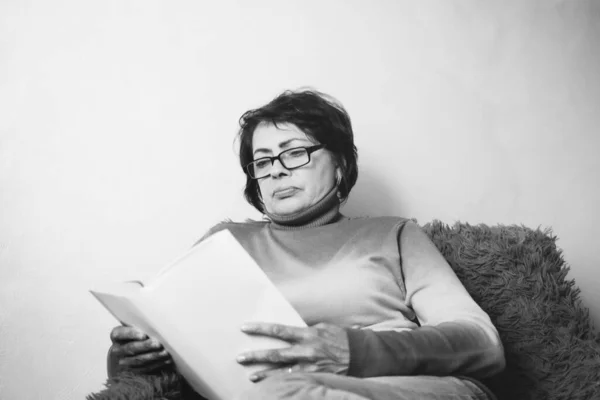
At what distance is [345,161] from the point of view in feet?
3.50

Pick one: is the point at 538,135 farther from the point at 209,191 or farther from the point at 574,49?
the point at 209,191

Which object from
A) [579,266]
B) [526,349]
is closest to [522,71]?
[579,266]

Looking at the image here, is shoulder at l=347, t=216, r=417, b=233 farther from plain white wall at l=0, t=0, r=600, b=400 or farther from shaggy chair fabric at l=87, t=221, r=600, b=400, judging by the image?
plain white wall at l=0, t=0, r=600, b=400

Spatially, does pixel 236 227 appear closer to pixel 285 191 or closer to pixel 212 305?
pixel 285 191

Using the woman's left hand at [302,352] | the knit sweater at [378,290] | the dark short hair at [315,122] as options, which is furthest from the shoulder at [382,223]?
the woman's left hand at [302,352]

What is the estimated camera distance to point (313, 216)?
98 centimetres

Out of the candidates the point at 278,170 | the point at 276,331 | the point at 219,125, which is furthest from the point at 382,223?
the point at 219,125

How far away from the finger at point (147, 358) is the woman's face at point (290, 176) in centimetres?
38

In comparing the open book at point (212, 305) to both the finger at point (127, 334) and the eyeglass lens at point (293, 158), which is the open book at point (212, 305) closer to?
the finger at point (127, 334)

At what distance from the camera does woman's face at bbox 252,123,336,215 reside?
960 millimetres

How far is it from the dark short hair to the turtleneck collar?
9cm

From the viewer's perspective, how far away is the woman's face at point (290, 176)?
0.96 m

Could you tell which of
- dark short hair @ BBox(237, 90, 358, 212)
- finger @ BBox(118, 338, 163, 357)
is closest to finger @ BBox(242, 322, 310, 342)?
finger @ BBox(118, 338, 163, 357)

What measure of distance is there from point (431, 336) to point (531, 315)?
1.21 ft
